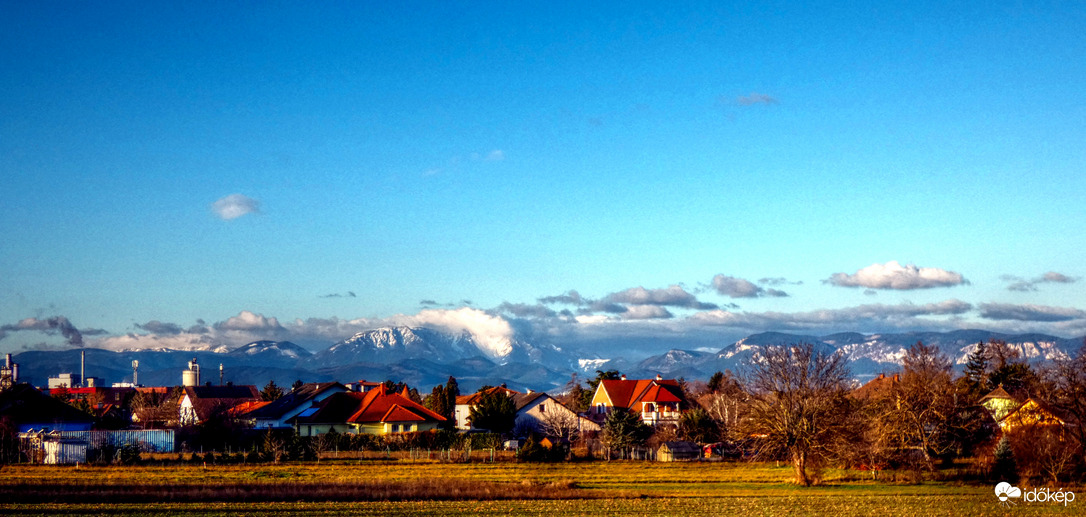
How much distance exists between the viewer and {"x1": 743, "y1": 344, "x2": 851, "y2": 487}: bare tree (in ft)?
162

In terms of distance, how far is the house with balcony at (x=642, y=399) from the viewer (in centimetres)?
9988

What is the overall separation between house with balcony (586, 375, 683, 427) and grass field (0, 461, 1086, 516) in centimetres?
4623

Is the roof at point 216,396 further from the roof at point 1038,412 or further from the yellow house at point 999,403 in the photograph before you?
the roof at point 1038,412

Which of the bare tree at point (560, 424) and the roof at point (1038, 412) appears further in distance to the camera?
the bare tree at point (560, 424)

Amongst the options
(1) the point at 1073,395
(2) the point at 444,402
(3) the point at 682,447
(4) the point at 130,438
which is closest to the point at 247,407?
(2) the point at 444,402

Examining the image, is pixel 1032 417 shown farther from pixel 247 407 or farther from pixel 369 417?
pixel 247 407

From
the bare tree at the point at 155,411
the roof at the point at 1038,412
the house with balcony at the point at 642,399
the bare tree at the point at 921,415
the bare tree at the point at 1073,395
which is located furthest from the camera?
the house with balcony at the point at 642,399

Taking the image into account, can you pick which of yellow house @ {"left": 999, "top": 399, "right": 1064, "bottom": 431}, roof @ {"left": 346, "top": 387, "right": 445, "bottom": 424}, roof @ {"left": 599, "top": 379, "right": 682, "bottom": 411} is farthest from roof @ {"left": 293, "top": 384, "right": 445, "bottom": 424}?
yellow house @ {"left": 999, "top": 399, "right": 1064, "bottom": 431}

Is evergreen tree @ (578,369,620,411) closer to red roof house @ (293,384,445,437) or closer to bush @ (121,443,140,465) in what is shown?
red roof house @ (293,384,445,437)

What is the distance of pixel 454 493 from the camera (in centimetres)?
3759

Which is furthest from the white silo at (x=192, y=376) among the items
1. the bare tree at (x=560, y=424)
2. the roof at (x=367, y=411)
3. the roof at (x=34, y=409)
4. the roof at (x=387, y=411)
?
the bare tree at (x=560, y=424)

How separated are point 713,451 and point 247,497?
43.2 meters

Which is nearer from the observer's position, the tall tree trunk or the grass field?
the grass field

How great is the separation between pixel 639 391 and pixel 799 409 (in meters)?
59.0
